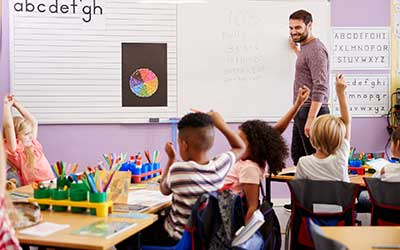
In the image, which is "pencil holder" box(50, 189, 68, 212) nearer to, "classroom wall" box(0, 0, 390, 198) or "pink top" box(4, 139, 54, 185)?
"pink top" box(4, 139, 54, 185)

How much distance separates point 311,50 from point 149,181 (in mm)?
1808

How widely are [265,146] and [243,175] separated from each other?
27 centimetres

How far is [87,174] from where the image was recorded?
224 cm

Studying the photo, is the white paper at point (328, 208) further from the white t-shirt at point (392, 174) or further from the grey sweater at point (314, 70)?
the grey sweater at point (314, 70)

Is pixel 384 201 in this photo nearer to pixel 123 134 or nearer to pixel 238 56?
pixel 238 56

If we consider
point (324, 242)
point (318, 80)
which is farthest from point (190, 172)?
point (318, 80)

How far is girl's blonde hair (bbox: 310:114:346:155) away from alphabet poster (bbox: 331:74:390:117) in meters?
2.20

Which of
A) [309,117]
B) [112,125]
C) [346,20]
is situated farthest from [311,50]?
[112,125]

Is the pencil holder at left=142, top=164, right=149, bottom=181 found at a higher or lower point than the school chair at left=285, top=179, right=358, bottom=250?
higher

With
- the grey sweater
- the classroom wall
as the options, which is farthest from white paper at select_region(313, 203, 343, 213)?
the classroom wall

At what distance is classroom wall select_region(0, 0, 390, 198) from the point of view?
482 centimetres

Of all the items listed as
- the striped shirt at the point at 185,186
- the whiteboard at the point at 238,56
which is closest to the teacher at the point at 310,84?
the whiteboard at the point at 238,56

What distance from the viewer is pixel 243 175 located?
8.45 feet

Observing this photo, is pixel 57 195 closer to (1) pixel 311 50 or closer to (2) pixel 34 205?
(2) pixel 34 205
